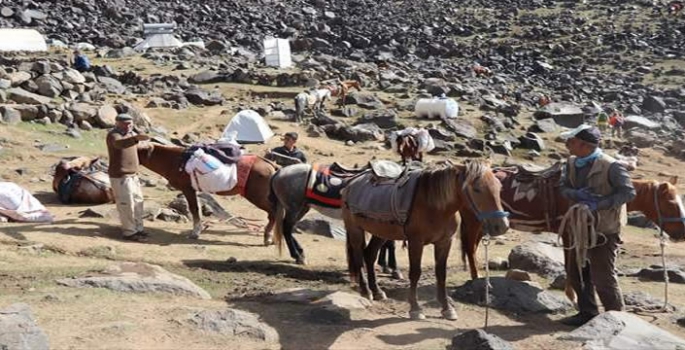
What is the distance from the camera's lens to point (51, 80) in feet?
67.7

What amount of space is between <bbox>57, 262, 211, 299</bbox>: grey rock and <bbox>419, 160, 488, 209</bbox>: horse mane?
8.14 ft

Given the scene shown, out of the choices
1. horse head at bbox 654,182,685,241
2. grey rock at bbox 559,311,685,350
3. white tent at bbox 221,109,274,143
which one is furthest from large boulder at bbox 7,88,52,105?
grey rock at bbox 559,311,685,350

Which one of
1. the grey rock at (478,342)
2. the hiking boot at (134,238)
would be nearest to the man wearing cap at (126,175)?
the hiking boot at (134,238)

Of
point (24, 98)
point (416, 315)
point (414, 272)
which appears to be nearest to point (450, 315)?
point (416, 315)

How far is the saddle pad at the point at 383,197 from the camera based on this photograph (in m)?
7.70

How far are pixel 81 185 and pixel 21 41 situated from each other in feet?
73.4

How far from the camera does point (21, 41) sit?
32.0m

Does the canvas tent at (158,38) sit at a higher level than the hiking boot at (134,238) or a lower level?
higher

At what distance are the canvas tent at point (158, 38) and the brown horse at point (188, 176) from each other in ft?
80.4

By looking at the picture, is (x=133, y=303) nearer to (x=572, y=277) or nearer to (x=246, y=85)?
(x=572, y=277)

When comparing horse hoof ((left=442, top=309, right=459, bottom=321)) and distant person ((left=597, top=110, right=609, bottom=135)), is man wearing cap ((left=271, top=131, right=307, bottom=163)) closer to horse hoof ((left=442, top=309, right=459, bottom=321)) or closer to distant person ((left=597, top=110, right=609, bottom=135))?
horse hoof ((left=442, top=309, right=459, bottom=321))

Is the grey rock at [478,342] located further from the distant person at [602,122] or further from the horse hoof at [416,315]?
the distant person at [602,122]

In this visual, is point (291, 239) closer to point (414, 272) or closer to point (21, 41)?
point (414, 272)

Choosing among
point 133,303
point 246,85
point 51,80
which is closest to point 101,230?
point 133,303
